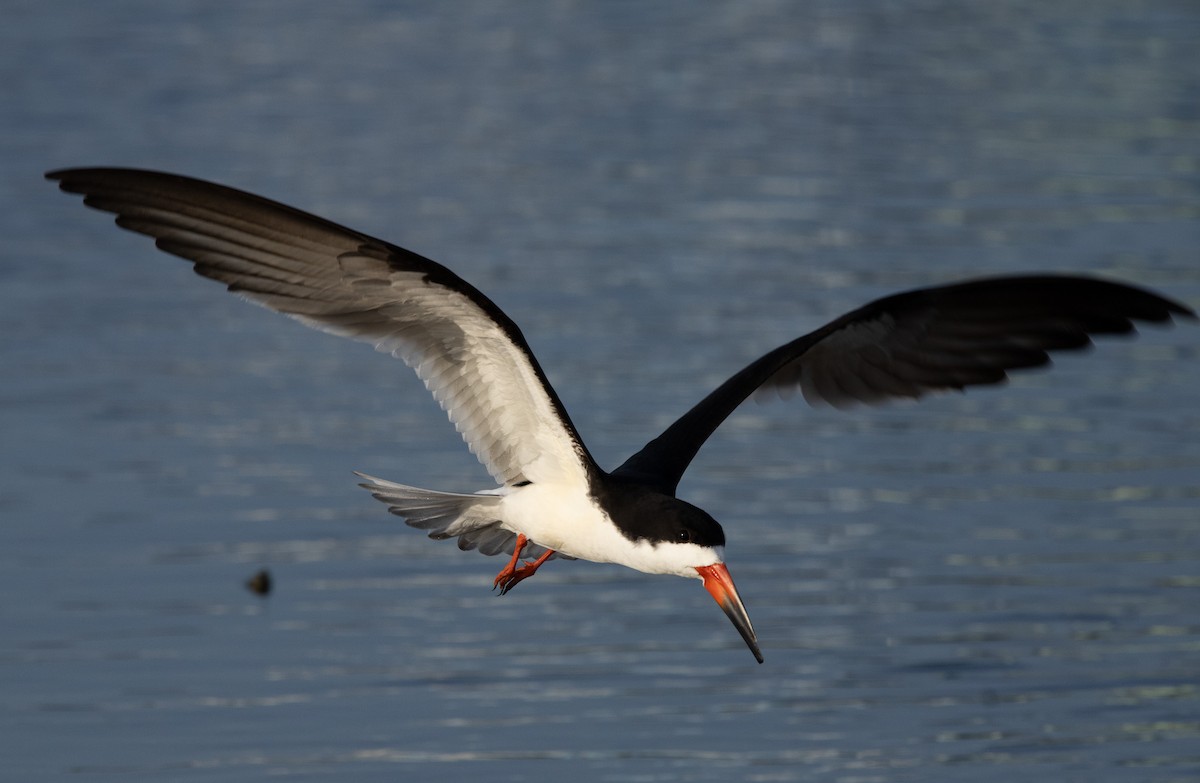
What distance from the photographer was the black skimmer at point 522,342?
6844 mm

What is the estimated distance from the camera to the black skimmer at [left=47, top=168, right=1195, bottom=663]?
6844mm

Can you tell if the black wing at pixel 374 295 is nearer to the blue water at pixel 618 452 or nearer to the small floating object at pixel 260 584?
the blue water at pixel 618 452

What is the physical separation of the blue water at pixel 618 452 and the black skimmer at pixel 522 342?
1.68 metres

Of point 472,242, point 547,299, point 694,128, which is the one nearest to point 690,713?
point 547,299

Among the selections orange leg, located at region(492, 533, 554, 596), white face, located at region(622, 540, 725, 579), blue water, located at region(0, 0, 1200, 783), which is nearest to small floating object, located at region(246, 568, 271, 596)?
blue water, located at region(0, 0, 1200, 783)

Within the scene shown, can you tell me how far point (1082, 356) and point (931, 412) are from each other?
1.63 m

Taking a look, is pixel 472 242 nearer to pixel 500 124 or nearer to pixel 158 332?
pixel 158 332

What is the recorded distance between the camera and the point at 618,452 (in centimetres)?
1218

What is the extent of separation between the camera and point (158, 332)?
15.1 metres

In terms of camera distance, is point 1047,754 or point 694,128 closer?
point 1047,754

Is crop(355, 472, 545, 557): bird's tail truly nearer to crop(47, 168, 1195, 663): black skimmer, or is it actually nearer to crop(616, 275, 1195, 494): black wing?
crop(47, 168, 1195, 663): black skimmer

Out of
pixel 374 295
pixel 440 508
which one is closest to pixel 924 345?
pixel 440 508

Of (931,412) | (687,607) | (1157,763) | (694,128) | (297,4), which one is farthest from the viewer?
(297,4)

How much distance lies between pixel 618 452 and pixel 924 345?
4.42m
